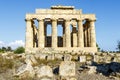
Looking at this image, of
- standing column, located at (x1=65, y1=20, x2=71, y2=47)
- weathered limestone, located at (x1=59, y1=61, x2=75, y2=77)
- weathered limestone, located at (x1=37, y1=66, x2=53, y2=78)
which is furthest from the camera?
standing column, located at (x1=65, y1=20, x2=71, y2=47)

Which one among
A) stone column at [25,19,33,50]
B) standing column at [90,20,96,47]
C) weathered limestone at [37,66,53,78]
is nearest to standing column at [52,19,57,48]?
stone column at [25,19,33,50]

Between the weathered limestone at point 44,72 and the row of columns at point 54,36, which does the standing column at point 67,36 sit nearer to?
the row of columns at point 54,36

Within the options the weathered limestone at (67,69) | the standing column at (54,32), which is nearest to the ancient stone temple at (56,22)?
the standing column at (54,32)

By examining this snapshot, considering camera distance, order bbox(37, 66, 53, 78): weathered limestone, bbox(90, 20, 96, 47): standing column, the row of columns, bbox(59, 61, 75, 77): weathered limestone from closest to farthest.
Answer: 1. bbox(37, 66, 53, 78): weathered limestone
2. bbox(59, 61, 75, 77): weathered limestone
3. the row of columns
4. bbox(90, 20, 96, 47): standing column

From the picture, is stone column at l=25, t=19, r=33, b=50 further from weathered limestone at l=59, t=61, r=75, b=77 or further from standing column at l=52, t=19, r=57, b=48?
weathered limestone at l=59, t=61, r=75, b=77

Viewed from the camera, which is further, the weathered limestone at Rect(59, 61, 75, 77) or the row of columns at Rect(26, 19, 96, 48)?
the row of columns at Rect(26, 19, 96, 48)

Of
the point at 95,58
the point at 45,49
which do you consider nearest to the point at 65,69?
the point at 95,58

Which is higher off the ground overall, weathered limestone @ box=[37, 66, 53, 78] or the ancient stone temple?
the ancient stone temple

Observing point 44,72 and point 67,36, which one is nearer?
point 44,72

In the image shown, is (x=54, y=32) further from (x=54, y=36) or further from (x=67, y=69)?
(x=67, y=69)

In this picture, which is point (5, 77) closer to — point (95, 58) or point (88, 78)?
point (88, 78)

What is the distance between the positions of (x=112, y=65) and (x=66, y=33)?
3496cm

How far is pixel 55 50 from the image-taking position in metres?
58.2

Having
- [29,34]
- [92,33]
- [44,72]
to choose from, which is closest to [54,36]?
[29,34]
